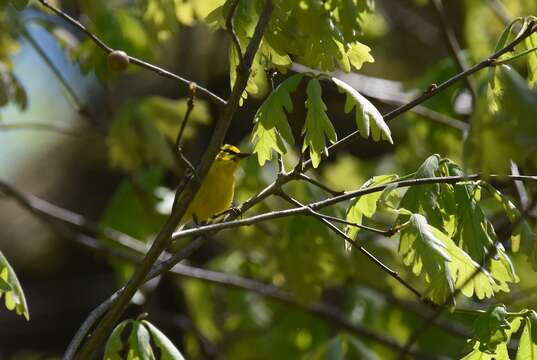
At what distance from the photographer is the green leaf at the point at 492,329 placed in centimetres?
204

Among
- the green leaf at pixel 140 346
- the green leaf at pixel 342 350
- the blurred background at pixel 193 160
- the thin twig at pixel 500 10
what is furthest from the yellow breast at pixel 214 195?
the thin twig at pixel 500 10

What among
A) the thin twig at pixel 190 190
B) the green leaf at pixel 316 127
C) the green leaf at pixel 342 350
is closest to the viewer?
the thin twig at pixel 190 190

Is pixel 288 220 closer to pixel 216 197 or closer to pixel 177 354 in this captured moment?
pixel 216 197

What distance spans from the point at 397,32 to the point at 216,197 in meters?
4.84

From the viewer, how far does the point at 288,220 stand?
3.91m

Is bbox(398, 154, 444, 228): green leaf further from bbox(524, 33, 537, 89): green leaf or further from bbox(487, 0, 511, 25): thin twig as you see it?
bbox(487, 0, 511, 25): thin twig

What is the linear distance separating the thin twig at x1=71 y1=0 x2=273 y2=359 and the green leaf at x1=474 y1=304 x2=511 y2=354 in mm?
758

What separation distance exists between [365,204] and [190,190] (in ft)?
1.75

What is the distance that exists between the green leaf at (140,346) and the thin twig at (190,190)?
0.07 m

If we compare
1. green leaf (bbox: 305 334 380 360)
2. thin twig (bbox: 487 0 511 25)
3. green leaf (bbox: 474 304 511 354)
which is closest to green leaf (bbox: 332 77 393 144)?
green leaf (bbox: 474 304 511 354)

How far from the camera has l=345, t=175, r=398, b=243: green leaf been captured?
2.29 m

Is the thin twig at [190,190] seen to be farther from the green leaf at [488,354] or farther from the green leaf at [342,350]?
the green leaf at [342,350]

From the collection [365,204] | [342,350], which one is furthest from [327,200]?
[342,350]

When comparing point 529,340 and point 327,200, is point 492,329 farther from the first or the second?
point 327,200
